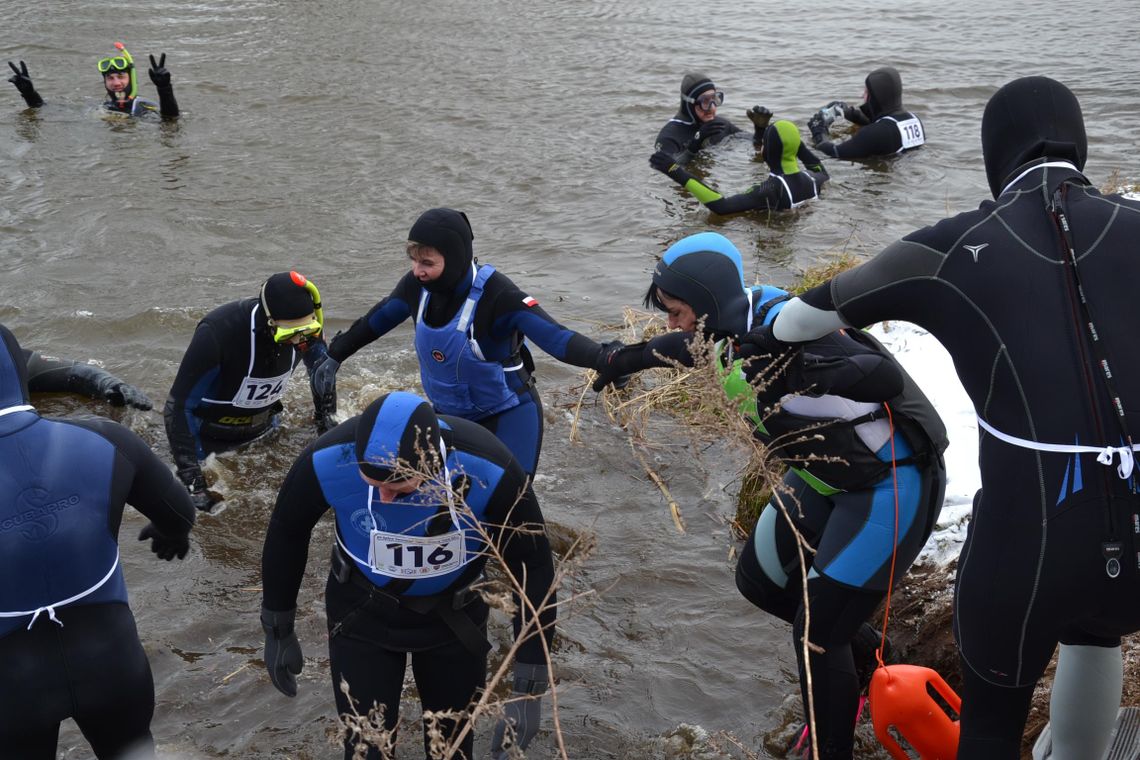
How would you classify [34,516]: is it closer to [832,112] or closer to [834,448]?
[834,448]

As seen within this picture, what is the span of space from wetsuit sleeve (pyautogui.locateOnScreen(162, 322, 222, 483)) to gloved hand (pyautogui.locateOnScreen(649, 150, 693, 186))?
6288 millimetres

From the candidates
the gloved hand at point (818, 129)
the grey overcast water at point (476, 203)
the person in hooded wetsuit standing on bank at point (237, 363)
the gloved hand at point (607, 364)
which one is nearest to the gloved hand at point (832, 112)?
the gloved hand at point (818, 129)

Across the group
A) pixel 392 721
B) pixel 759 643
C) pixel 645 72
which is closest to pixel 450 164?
pixel 645 72

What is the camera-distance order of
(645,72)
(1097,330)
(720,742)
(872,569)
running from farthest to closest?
(645,72)
(720,742)
(872,569)
(1097,330)

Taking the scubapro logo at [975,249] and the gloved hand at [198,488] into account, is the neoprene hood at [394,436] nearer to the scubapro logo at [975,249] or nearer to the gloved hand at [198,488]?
the scubapro logo at [975,249]

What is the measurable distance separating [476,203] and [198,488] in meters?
6.23

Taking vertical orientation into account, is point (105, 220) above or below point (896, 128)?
below

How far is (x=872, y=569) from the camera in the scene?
137 inches

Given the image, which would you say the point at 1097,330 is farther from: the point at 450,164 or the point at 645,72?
the point at 645,72

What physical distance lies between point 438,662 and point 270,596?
2.03 feet

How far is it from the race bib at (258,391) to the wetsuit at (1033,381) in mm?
3897

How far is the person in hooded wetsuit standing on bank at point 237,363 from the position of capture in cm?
546

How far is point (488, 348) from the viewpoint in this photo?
490cm

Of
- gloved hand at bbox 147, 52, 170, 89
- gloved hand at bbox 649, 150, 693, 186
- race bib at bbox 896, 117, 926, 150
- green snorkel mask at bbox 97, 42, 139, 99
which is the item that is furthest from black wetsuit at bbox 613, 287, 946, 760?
green snorkel mask at bbox 97, 42, 139, 99
